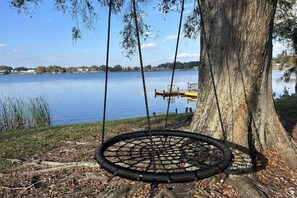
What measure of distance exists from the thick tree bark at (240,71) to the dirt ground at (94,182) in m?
0.26

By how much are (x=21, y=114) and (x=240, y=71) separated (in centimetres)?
735

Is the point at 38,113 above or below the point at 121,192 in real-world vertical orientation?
below

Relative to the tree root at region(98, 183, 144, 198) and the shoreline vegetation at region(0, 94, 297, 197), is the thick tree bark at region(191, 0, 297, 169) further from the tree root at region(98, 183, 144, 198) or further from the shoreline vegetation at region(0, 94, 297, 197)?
the tree root at region(98, 183, 144, 198)

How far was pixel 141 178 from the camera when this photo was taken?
1.56 m

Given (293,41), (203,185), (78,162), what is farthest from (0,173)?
(293,41)

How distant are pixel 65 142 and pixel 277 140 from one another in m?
3.03

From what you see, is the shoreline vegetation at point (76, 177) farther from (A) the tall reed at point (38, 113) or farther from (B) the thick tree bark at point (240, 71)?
(A) the tall reed at point (38, 113)

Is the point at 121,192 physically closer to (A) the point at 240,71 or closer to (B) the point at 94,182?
(B) the point at 94,182

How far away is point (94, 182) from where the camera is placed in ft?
Answer: 9.08

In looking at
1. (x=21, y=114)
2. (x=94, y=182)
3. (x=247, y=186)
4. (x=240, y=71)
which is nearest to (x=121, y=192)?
(x=94, y=182)

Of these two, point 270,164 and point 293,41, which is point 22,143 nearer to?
point 270,164

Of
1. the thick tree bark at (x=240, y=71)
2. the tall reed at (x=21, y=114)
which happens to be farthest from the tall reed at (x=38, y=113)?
the thick tree bark at (x=240, y=71)

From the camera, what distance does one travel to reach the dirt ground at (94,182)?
2496mm

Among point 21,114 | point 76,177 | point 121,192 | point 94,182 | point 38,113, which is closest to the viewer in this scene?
point 121,192
